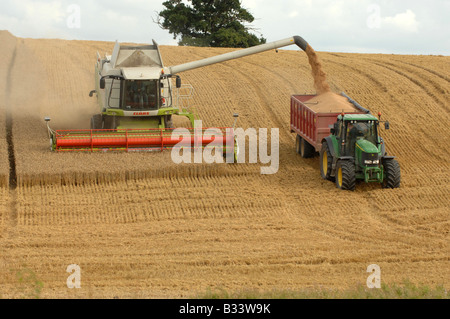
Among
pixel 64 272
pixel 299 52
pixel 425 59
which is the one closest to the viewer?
pixel 64 272

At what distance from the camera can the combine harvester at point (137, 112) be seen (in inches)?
802

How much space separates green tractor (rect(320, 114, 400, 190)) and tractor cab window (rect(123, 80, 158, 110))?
5.65m

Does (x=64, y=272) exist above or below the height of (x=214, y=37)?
below

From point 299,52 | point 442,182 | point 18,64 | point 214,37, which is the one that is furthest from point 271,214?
point 214,37

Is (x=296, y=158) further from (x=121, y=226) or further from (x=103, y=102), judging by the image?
(x=121, y=226)

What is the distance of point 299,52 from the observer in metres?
40.3

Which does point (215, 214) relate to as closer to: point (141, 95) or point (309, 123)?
point (309, 123)

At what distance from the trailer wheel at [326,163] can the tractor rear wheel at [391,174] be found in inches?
55.5

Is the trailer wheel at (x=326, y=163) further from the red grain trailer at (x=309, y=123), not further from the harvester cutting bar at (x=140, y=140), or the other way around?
the harvester cutting bar at (x=140, y=140)

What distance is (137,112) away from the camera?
21.7 m

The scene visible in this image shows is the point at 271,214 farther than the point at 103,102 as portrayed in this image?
No

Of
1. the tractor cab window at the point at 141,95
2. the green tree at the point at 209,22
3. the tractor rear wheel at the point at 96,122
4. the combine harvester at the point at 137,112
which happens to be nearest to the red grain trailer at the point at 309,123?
the combine harvester at the point at 137,112
